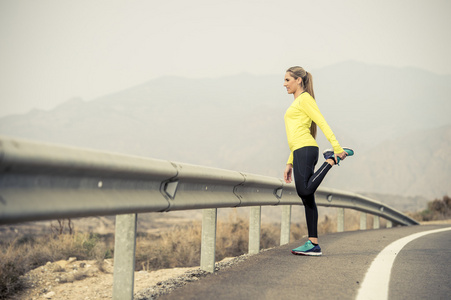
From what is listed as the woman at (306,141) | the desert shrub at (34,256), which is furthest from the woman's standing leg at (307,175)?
the desert shrub at (34,256)

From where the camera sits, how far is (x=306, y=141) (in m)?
6.22

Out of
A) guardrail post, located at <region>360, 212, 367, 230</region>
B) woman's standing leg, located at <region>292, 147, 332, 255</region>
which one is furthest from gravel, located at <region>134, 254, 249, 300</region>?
guardrail post, located at <region>360, 212, 367, 230</region>

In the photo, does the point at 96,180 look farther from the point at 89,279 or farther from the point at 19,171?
the point at 89,279

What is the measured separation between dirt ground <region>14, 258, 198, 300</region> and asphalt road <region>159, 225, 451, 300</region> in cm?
137

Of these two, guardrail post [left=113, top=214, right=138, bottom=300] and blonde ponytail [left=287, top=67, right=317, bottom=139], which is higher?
blonde ponytail [left=287, top=67, right=317, bottom=139]

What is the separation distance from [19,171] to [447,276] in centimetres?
398

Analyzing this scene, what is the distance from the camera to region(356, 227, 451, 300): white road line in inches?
158

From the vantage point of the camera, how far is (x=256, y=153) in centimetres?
17725

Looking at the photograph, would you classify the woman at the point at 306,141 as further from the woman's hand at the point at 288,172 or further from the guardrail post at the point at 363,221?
the guardrail post at the point at 363,221

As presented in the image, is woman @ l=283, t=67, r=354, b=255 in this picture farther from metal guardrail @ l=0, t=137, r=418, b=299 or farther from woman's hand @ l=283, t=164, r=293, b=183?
metal guardrail @ l=0, t=137, r=418, b=299

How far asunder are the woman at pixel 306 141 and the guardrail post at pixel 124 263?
3.04 metres

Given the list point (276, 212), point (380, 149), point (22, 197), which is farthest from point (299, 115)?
point (380, 149)

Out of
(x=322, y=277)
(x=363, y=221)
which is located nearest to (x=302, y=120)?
(x=322, y=277)

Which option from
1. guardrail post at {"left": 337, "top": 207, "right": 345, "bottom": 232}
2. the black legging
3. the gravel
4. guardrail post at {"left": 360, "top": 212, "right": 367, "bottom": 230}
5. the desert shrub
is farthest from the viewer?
guardrail post at {"left": 360, "top": 212, "right": 367, "bottom": 230}
